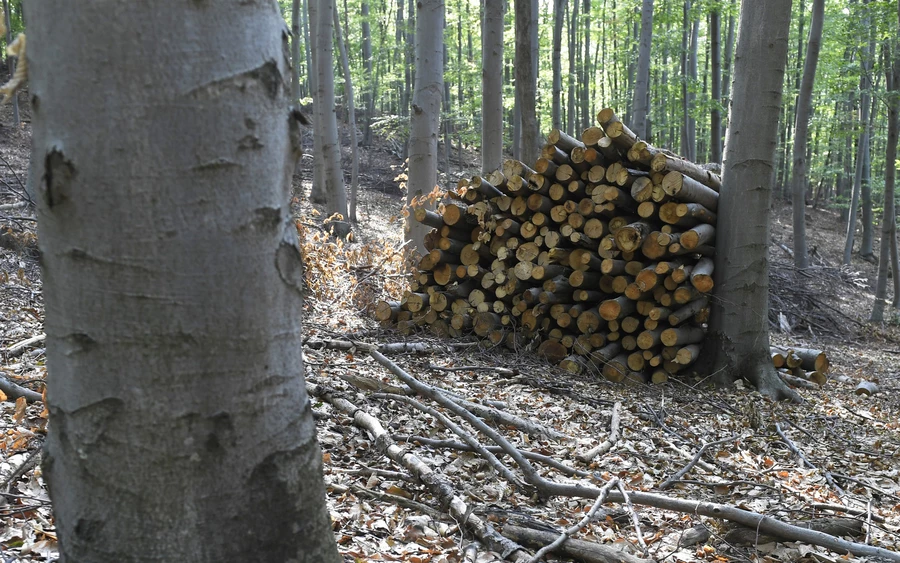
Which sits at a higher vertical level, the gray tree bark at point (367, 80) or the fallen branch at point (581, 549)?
the gray tree bark at point (367, 80)

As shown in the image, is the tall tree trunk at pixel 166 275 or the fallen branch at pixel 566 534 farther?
the fallen branch at pixel 566 534

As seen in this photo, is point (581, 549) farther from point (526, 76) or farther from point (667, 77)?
point (667, 77)

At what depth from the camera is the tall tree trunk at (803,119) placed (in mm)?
12453

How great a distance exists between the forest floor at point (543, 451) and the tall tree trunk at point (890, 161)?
566cm

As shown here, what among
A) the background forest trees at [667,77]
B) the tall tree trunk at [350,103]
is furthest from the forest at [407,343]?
the tall tree trunk at [350,103]

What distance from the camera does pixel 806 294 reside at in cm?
1120

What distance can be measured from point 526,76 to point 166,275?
8.23m

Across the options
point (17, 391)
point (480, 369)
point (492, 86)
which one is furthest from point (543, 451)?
point (492, 86)

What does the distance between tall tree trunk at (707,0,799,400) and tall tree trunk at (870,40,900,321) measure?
7.02 m

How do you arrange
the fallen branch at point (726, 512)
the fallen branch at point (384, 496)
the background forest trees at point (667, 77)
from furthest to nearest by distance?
1. the background forest trees at point (667, 77)
2. the fallen branch at point (384, 496)
3. the fallen branch at point (726, 512)

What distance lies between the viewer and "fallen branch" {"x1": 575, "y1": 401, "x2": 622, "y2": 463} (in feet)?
12.5

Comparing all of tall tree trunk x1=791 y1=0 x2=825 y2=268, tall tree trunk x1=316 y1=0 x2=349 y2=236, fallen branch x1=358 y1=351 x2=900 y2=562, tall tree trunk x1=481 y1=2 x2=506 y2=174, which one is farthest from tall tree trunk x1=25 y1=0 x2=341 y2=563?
tall tree trunk x1=791 y1=0 x2=825 y2=268

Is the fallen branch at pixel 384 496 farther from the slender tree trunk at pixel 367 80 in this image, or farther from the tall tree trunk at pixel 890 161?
the slender tree trunk at pixel 367 80

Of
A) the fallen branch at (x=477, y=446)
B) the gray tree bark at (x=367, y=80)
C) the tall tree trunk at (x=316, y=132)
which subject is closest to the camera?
the fallen branch at (x=477, y=446)
